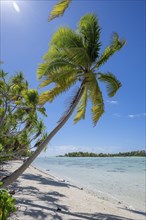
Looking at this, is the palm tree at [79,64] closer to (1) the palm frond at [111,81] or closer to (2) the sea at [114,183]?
(1) the palm frond at [111,81]

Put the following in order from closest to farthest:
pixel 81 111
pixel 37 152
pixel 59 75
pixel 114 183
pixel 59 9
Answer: pixel 37 152, pixel 59 9, pixel 59 75, pixel 81 111, pixel 114 183

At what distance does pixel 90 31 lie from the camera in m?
11.5

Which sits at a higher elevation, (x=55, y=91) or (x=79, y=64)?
(x=79, y=64)

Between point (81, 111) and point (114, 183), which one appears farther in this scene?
point (114, 183)

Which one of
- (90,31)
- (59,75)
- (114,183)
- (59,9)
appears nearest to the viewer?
(59,9)

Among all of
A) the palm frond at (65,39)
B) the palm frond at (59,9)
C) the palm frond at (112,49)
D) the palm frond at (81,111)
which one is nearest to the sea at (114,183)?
the palm frond at (81,111)

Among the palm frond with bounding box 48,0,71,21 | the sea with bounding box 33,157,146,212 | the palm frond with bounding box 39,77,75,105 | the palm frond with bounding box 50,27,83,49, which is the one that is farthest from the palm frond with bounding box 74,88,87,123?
the sea with bounding box 33,157,146,212

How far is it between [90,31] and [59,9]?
8.43 feet

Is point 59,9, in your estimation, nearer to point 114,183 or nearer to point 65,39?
point 65,39

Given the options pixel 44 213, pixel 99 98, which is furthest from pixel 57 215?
pixel 99 98

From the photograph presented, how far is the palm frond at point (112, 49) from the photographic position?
11.1m

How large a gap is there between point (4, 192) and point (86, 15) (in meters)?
9.50

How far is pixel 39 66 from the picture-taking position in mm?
10711

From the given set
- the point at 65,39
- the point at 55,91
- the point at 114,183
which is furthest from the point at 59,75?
the point at 114,183
